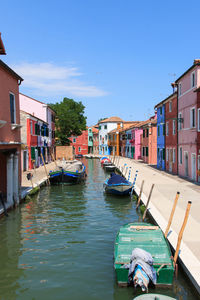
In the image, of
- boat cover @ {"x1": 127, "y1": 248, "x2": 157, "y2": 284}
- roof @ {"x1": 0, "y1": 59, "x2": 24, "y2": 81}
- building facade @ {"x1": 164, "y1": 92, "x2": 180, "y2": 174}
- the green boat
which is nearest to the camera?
boat cover @ {"x1": 127, "y1": 248, "x2": 157, "y2": 284}

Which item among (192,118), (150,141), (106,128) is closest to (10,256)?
(192,118)

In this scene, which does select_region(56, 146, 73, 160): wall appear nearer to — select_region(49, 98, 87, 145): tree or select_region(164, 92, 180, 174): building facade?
select_region(49, 98, 87, 145): tree

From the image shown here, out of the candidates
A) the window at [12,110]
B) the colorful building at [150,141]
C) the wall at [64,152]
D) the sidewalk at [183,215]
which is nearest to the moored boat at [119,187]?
the sidewalk at [183,215]

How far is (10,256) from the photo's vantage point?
995cm

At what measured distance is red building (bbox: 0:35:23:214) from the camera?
1378 centimetres

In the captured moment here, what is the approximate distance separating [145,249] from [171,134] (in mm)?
21716

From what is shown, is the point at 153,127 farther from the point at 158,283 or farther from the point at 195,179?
the point at 158,283

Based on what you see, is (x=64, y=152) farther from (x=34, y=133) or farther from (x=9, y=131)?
(x=9, y=131)

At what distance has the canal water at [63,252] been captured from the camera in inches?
300

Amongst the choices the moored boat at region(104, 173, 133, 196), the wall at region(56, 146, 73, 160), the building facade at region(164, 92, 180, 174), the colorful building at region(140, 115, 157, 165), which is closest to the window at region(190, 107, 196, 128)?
the building facade at region(164, 92, 180, 174)

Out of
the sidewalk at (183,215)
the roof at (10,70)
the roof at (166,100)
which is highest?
the roof at (166,100)

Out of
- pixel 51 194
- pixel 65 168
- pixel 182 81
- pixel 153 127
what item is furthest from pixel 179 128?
pixel 153 127

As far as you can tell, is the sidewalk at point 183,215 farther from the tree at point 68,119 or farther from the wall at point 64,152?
the tree at point 68,119

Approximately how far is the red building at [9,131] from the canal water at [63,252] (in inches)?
49.8
